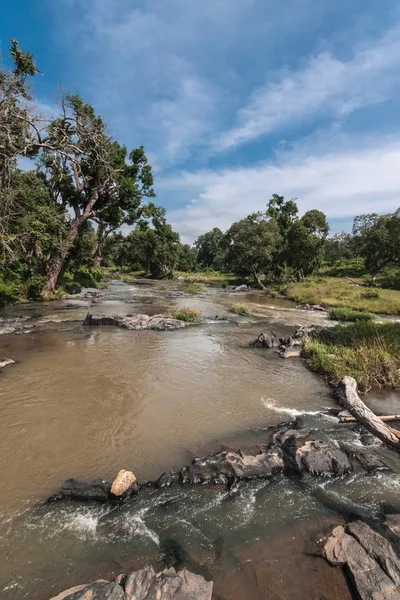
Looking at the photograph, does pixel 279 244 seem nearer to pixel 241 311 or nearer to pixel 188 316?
pixel 241 311

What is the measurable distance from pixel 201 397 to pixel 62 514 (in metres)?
5.00

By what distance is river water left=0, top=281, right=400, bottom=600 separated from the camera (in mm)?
3777

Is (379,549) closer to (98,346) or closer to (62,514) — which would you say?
(62,514)

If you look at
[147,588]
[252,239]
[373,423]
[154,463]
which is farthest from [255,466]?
[252,239]

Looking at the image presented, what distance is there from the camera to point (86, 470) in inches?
219

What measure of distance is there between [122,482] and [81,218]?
28.4 m

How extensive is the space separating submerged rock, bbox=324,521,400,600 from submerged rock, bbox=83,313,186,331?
14.5 metres

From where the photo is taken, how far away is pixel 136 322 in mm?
18219

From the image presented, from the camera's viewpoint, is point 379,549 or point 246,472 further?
point 246,472

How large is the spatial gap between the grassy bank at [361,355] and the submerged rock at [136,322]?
8410mm

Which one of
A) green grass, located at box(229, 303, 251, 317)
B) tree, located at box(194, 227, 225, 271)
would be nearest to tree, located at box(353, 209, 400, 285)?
green grass, located at box(229, 303, 251, 317)

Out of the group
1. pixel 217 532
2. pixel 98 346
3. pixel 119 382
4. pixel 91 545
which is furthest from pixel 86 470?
pixel 98 346

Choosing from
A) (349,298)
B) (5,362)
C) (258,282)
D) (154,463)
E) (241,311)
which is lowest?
(154,463)

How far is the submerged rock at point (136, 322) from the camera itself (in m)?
17.9
